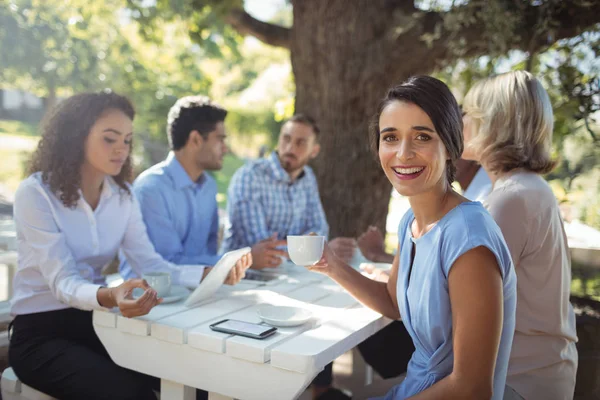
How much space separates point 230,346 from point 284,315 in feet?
0.90

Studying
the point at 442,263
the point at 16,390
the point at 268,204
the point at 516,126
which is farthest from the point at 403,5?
the point at 16,390

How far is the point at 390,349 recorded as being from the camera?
3.03m

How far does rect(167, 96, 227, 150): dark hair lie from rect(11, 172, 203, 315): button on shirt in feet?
3.05

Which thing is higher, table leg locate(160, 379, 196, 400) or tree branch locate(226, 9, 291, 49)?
tree branch locate(226, 9, 291, 49)

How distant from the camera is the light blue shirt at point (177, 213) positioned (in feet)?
9.93

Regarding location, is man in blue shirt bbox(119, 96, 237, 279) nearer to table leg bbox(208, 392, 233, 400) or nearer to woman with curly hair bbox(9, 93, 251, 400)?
woman with curly hair bbox(9, 93, 251, 400)

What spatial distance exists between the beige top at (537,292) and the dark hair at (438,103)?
388 mm

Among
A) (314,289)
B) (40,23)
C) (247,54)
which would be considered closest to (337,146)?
(314,289)

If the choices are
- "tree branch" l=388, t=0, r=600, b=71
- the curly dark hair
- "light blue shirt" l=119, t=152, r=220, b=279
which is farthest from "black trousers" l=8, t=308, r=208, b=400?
"tree branch" l=388, t=0, r=600, b=71

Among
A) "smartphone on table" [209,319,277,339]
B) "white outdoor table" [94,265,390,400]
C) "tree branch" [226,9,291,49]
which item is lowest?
"white outdoor table" [94,265,390,400]

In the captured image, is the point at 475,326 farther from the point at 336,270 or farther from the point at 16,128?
the point at 16,128

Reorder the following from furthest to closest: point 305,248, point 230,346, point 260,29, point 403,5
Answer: point 260,29 → point 403,5 → point 305,248 → point 230,346

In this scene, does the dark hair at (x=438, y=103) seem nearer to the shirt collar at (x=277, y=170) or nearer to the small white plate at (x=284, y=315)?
the small white plate at (x=284, y=315)

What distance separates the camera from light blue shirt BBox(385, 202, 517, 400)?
55.0 inches
